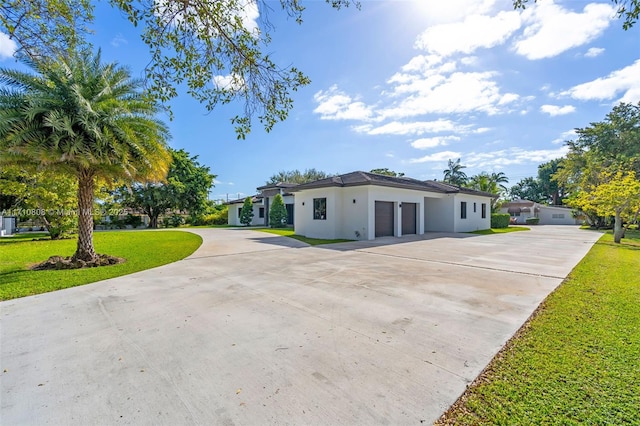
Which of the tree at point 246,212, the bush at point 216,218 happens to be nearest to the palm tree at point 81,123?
the tree at point 246,212

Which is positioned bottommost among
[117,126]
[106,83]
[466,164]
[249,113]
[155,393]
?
[155,393]

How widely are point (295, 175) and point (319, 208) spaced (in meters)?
41.4

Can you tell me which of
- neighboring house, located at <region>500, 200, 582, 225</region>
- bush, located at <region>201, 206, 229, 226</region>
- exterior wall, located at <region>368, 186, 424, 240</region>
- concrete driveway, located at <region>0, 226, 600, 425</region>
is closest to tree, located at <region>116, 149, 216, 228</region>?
bush, located at <region>201, 206, 229, 226</region>

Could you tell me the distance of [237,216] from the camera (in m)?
34.1

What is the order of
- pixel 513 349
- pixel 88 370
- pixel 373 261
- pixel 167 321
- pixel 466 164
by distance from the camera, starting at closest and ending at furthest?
pixel 88 370, pixel 513 349, pixel 167 321, pixel 373 261, pixel 466 164

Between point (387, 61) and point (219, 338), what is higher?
point (387, 61)

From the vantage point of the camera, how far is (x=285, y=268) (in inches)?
322

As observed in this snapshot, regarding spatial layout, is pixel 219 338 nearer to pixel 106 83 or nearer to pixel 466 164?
pixel 106 83

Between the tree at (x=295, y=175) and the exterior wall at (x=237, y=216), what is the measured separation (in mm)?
22206

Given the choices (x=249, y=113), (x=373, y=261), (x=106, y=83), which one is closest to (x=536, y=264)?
(x=373, y=261)

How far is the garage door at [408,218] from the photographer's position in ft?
60.0

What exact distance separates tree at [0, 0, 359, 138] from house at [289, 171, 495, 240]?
10.4 meters

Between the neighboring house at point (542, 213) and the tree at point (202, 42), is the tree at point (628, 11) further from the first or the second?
the neighboring house at point (542, 213)

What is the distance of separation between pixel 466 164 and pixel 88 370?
46.7 m
